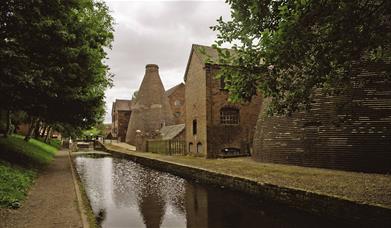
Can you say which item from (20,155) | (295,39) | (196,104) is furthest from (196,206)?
(196,104)

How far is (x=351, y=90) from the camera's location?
14.0 m

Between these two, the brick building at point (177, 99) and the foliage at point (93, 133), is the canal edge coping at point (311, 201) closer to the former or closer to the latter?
the brick building at point (177, 99)

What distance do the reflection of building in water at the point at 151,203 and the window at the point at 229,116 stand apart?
1050 centimetres

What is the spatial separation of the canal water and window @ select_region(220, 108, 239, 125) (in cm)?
1061

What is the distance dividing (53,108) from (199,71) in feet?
41.5

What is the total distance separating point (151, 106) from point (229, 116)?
25.2 meters

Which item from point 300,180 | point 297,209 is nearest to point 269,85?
point 297,209

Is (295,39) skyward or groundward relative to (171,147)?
skyward

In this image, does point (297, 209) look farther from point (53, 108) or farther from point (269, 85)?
point (53, 108)

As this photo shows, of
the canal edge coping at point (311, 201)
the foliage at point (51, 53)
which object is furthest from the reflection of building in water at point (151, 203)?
the foliage at point (51, 53)

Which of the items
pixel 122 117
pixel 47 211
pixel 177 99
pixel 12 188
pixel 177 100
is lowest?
pixel 47 211

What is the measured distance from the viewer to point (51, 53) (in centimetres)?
Answer: 1359

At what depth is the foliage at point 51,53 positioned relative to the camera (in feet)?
40.1

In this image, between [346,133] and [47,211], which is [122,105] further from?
[47,211]
